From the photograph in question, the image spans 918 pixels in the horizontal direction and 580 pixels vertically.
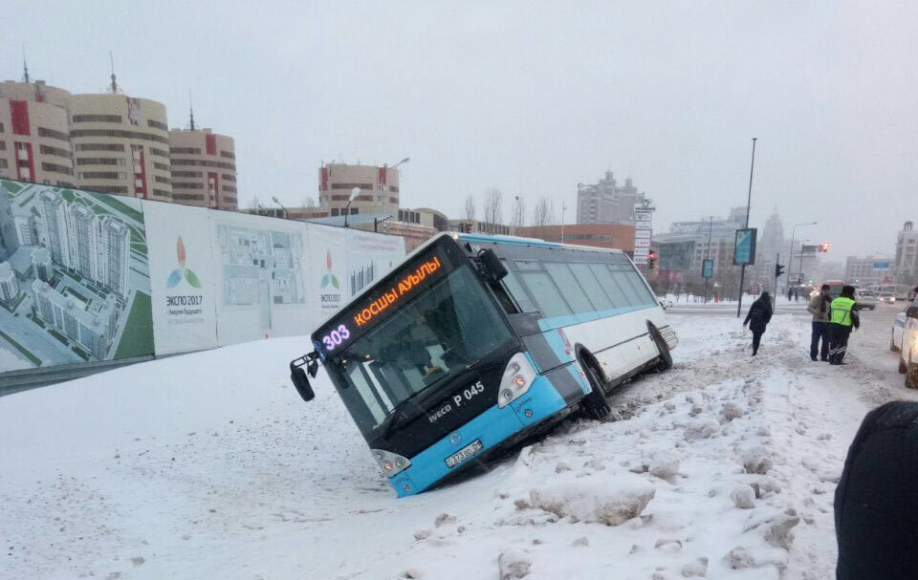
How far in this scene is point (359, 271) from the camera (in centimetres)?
2097

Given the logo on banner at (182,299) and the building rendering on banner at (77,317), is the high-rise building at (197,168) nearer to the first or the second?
the logo on banner at (182,299)

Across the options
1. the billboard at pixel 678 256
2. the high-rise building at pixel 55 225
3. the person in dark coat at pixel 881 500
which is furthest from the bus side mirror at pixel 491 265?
the billboard at pixel 678 256

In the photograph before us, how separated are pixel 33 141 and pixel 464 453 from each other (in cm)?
7635

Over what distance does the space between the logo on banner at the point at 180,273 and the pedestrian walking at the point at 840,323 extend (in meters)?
16.0

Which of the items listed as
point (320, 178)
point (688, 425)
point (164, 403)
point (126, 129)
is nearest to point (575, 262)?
point (688, 425)

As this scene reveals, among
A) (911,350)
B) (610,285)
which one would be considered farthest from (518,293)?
(911,350)

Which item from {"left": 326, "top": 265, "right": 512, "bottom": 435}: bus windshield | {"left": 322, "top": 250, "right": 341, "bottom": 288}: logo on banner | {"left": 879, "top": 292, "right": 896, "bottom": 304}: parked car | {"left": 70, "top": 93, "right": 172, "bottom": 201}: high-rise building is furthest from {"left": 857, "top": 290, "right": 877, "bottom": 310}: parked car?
{"left": 70, "top": 93, "right": 172, "bottom": 201}: high-rise building

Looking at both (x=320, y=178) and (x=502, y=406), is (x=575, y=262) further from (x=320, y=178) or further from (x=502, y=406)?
(x=320, y=178)

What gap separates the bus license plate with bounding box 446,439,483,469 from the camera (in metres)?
5.71

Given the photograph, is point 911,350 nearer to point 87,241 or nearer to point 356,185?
point 87,241

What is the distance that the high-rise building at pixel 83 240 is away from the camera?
11383mm

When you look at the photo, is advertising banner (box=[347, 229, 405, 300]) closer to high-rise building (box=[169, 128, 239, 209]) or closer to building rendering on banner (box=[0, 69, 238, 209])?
building rendering on banner (box=[0, 69, 238, 209])

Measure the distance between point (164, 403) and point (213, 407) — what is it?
3.14 feet

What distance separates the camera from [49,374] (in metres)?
10.8
